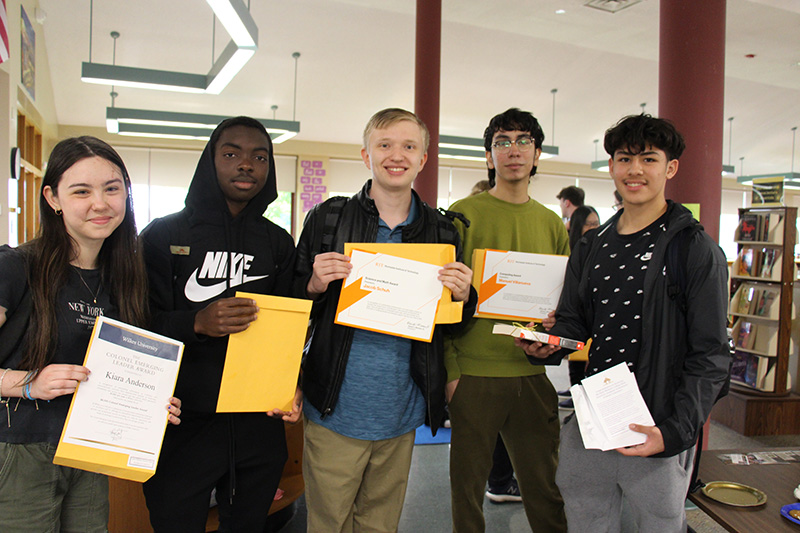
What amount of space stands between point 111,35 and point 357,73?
3.83 m

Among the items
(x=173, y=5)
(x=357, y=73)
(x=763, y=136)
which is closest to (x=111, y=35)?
(x=173, y=5)

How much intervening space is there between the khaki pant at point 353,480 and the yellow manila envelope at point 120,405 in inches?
21.3

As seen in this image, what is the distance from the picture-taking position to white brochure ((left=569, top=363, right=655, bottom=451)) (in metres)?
1.42

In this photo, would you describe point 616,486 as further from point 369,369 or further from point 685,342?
point 369,369

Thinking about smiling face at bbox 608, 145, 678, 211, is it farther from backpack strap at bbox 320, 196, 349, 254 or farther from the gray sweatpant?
backpack strap at bbox 320, 196, 349, 254

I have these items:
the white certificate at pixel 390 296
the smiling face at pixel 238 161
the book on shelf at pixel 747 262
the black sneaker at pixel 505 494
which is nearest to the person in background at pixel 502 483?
the black sneaker at pixel 505 494

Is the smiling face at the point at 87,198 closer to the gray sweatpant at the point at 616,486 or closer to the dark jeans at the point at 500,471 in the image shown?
the gray sweatpant at the point at 616,486

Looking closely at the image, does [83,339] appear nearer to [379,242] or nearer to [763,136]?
[379,242]

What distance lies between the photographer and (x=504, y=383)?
1975 mm

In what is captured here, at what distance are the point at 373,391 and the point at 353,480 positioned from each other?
303 millimetres

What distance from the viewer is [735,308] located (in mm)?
4551

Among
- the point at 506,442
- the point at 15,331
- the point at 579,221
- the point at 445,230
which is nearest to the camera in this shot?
the point at 15,331

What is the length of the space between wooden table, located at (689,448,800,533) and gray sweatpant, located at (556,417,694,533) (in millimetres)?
117

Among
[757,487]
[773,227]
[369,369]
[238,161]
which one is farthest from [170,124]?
[757,487]
